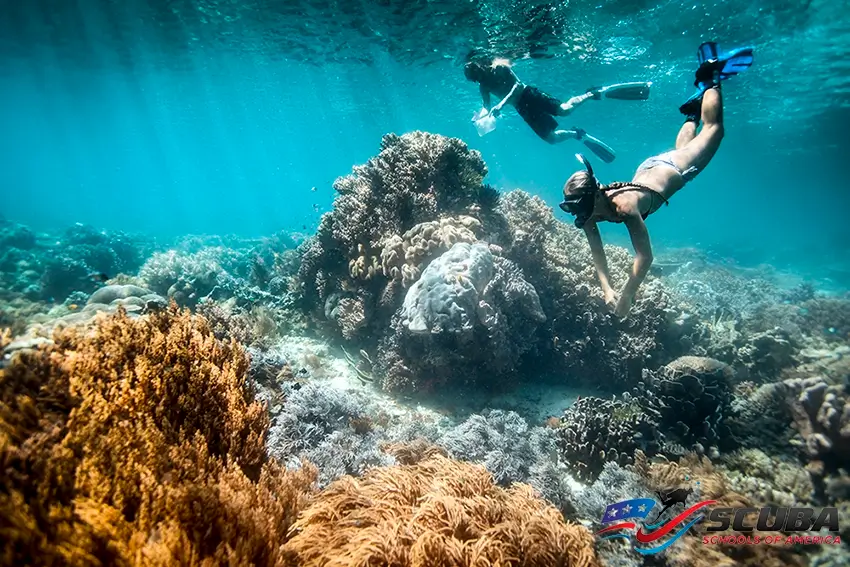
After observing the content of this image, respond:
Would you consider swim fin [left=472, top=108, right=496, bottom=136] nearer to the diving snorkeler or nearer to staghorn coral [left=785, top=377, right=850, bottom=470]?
the diving snorkeler

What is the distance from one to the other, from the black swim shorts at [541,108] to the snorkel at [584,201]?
8.59 meters

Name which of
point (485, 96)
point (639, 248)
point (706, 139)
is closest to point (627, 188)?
point (639, 248)

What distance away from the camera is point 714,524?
4.15 m

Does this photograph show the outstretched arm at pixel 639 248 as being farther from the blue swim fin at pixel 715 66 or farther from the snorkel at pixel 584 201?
the blue swim fin at pixel 715 66

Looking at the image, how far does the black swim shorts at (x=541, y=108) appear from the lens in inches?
486

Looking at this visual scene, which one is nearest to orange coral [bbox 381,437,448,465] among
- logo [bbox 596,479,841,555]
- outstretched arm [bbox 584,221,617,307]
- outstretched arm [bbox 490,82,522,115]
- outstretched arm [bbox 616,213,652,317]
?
logo [bbox 596,479,841,555]

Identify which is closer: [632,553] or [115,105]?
[632,553]

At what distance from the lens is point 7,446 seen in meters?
2.15

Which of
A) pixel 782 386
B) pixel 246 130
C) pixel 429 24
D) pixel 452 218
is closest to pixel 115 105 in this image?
pixel 246 130

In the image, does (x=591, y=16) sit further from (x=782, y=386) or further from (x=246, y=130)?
(x=246, y=130)

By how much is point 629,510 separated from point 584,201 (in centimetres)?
369

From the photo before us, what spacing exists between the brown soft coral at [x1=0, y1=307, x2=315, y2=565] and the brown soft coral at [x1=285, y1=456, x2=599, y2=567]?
0.34 metres

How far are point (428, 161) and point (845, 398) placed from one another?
831 centimetres

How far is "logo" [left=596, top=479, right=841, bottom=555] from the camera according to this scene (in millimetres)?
4020
